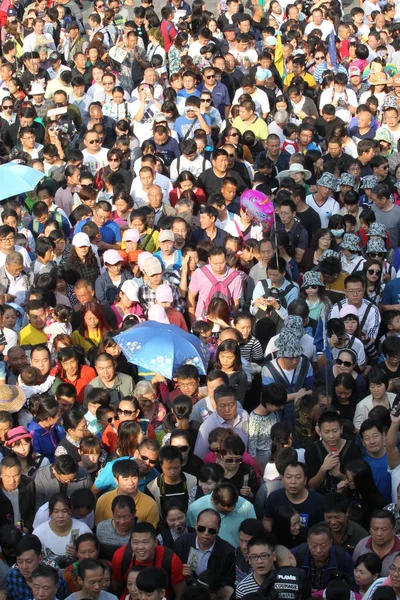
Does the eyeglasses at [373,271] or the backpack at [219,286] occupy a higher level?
the eyeglasses at [373,271]

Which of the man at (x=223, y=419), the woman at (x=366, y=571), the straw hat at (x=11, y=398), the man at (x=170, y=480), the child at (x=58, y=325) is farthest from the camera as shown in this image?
the child at (x=58, y=325)

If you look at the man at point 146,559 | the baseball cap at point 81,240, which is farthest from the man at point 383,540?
the baseball cap at point 81,240

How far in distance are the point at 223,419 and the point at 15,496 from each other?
5.67ft

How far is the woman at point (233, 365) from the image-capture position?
1055cm

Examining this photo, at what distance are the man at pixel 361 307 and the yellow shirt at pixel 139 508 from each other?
3.31m

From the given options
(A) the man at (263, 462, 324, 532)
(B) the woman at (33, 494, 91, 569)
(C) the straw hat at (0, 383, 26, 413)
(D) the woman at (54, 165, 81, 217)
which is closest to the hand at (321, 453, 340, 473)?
(A) the man at (263, 462, 324, 532)

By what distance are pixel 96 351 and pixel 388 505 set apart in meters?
3.13

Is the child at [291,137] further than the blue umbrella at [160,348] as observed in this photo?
Yes

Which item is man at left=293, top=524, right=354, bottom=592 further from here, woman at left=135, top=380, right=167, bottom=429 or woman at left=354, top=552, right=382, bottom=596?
woman at left=135, top=380, right=167, bottom=429

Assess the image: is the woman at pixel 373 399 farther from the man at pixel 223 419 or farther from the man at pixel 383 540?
the man at pixel 383 540

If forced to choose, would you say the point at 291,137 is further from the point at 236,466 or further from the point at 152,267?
the point at 236,466

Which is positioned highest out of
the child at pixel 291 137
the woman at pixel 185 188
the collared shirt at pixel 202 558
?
the child at pixel 291 137

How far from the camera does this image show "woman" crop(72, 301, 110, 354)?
449 inches

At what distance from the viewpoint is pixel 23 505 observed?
917 cm
